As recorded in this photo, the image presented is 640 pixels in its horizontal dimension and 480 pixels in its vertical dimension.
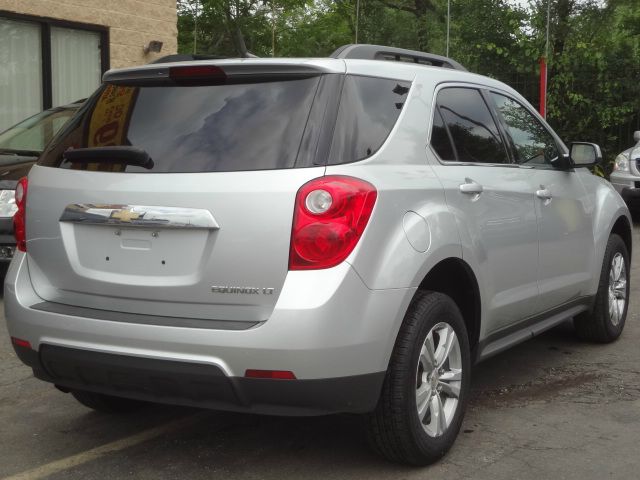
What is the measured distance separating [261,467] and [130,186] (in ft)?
4.14

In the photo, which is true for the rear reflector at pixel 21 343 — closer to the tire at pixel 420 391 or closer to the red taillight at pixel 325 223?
the red taillight at pixel 325 223

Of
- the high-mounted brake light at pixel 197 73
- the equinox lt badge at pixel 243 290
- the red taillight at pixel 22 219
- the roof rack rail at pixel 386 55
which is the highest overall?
the roof rack rail at pixel 386 55

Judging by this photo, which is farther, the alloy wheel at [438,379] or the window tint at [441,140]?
the window tint at [441,140]

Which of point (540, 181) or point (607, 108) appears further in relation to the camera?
point (607, 108)

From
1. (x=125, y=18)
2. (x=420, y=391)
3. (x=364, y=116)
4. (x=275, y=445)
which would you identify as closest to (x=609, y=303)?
(x=420, y=391)

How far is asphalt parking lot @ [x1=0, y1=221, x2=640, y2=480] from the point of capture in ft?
12.5

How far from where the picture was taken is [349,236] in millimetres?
Answer: 3385

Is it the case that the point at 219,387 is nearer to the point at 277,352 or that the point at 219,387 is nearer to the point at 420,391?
the point at 277,352

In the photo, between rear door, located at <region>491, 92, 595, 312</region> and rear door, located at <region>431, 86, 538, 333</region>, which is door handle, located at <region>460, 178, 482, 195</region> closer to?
rear door, located at <region>431, 86, 538, 333</region>

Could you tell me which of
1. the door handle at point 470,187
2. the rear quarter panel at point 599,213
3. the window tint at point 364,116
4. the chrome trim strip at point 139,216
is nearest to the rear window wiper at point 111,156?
the chrome trim strip at point 139,216

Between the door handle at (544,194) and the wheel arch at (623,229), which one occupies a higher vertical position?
the door handle at (544,194)

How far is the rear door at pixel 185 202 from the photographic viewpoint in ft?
11.1

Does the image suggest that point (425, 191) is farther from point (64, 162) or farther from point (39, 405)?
point (39, 405)

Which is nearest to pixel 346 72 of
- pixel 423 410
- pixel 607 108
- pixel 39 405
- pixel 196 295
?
pixel 196 295
